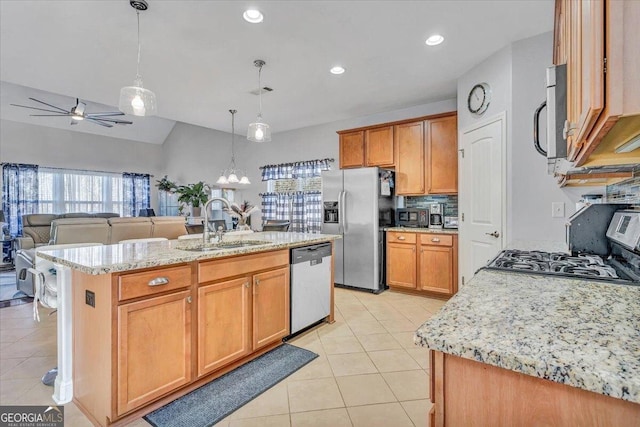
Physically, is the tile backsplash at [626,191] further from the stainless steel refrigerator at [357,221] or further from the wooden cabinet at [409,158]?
the stainless steel refrigerator at [357,221]

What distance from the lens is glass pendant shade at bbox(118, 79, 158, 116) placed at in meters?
2.27

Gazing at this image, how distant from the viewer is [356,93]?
3965 mm

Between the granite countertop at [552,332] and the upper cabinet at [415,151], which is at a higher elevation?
the upper cabinet at [415,151]

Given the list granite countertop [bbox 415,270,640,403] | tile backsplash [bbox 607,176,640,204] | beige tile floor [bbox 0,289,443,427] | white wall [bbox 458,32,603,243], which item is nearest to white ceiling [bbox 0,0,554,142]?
white wall [bbox 458,32,603,243]

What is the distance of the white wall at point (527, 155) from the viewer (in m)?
2.64

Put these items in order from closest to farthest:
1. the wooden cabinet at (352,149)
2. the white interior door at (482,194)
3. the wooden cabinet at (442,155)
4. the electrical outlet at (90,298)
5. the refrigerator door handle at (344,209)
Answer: the electrical outlet at (90,298) < the white interior door at (482,194) < the wooden cabinet at (442,155) < the refrigerator door handle at (344,209) < the wooden cabinet at (352,149)

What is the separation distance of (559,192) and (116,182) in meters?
9.62

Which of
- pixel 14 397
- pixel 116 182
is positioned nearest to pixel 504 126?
pixel 14 397

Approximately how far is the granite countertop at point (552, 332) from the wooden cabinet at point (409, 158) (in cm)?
315

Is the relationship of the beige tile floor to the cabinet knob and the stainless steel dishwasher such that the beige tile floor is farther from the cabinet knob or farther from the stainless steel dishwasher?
the cabinet knob

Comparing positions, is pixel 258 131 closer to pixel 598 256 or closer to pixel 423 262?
pixel 423 262

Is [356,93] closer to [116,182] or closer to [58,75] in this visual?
[58,75]

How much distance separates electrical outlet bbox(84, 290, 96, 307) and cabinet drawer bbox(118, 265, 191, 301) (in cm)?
23
